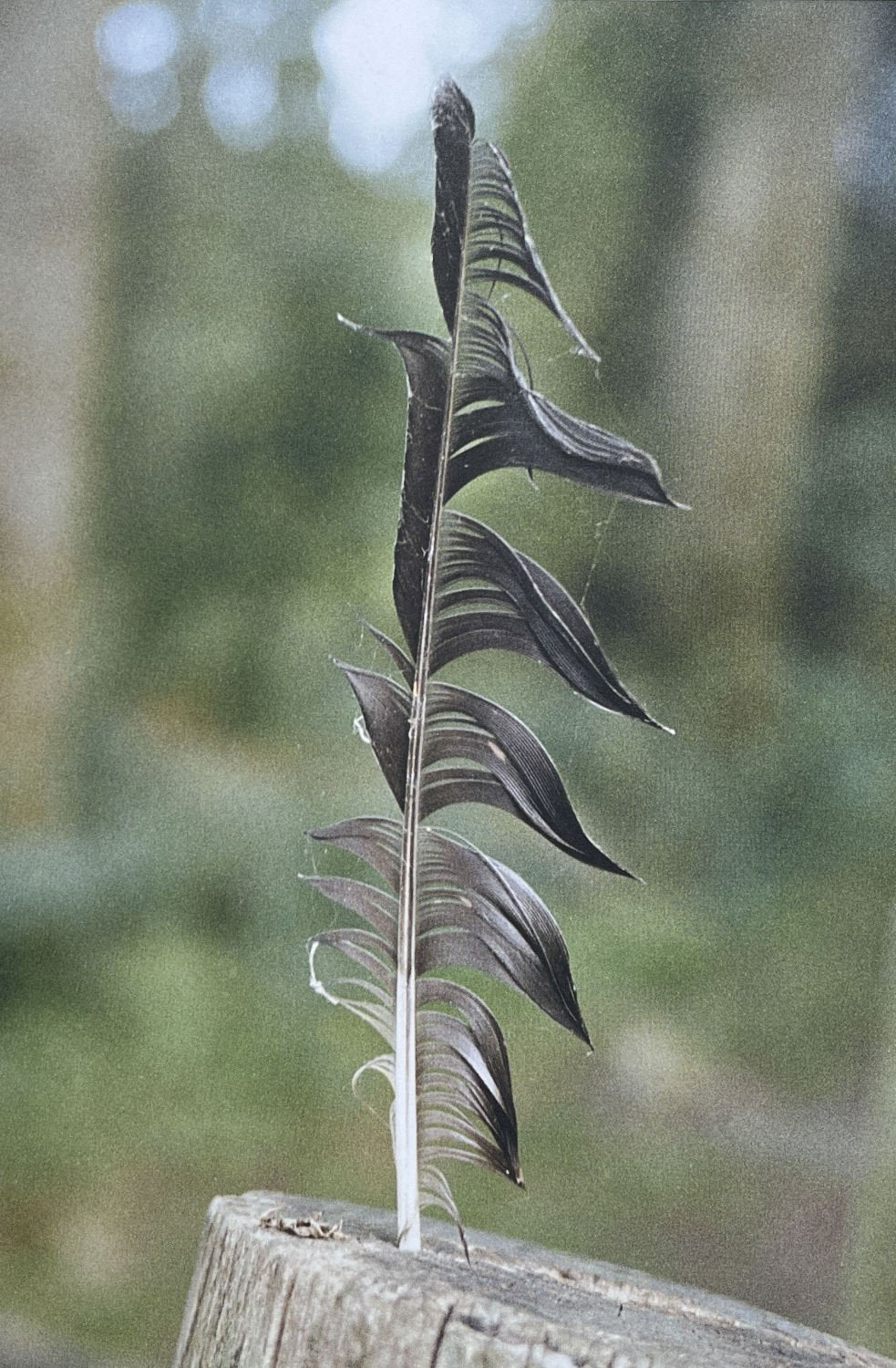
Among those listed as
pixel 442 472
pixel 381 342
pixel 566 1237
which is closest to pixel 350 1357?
pixel 566 1237

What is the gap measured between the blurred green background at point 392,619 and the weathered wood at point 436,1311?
0.23 m

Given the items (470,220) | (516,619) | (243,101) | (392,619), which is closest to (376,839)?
(516,619)

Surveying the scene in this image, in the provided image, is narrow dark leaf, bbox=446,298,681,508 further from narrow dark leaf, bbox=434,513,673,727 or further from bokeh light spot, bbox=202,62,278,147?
bokeh light spot, bbox=202,62,278,147

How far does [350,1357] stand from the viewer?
0.67 m

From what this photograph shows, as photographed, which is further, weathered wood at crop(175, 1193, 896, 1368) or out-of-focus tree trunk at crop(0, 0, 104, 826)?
→ out-of-focus tree trunk at crop(0, 0, 104, 826)

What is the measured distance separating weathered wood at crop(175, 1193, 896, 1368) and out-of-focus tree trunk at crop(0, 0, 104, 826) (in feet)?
1.56

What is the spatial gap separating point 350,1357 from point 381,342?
762 millimetres

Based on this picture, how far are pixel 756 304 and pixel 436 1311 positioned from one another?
0.77 m

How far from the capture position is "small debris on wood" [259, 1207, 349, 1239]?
77 centimetres

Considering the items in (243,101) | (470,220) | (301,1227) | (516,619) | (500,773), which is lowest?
(301,1227)

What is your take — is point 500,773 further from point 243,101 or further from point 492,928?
point 243,101

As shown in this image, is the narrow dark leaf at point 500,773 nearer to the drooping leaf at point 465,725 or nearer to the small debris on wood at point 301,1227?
the drooping leaf at point 465,725

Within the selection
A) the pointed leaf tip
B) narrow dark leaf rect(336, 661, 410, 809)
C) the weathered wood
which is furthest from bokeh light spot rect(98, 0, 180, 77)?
the weathered wood

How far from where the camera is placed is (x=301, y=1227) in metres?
0.77
